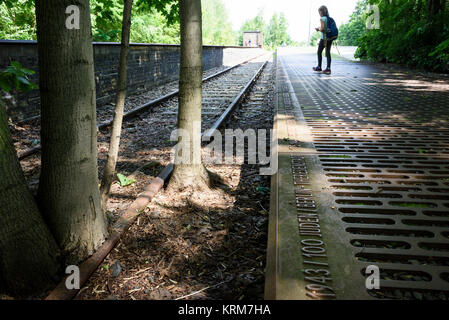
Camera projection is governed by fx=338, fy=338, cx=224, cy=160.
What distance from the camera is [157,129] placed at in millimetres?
6445

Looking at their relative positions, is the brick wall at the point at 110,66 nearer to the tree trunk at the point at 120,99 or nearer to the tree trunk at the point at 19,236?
the tree trunk at the point at 120,99

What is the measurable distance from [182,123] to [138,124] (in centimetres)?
358

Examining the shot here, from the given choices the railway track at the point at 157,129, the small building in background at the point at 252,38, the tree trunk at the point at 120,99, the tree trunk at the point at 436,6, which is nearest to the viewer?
the railway track at the point at 157,129

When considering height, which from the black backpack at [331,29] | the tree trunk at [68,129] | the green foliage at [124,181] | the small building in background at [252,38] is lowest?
the green foliage at [124,181]

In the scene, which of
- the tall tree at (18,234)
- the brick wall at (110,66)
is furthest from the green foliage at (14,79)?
the brick wall at (110,66)

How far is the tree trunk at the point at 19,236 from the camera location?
6.29ft

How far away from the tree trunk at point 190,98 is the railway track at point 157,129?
37 centimetres

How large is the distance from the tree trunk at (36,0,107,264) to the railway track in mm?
173

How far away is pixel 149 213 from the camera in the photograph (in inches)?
125

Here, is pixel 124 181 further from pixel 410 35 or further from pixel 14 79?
pixel 410 35

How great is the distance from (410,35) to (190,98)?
14.3 m

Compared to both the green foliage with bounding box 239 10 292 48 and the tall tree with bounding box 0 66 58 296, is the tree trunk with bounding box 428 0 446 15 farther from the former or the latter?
the green foliage with bounding box 239 10 292 48

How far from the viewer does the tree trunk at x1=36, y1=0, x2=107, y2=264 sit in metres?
2.01

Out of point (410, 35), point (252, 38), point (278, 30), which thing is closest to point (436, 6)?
point (410, 35)
